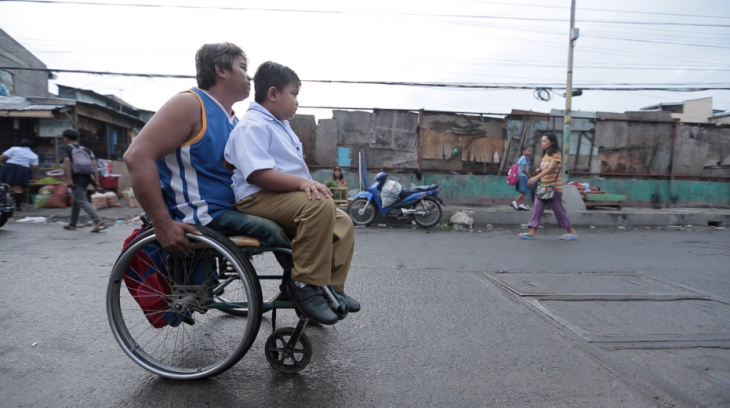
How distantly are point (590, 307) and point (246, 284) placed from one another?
9.46 feet

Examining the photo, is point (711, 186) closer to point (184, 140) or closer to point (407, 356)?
→ point (407, 356)

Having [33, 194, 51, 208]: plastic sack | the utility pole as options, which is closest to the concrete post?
the utility pole

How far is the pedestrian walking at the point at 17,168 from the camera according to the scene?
9.60 metres

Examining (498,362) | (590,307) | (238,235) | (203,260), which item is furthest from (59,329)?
(590,307)

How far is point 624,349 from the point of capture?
259 centimetres

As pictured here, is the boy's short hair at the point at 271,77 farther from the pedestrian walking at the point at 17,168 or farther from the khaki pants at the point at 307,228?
the pedestrian walking at the point at 17,168

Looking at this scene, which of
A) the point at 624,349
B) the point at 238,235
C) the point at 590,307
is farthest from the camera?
the point at 590,307

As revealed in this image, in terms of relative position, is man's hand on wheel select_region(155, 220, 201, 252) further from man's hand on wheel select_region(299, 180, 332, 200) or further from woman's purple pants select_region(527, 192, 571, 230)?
woman's purple pants select_region(527, 192, 571, 230)

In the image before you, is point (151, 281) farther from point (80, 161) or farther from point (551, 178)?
point (551, 178)

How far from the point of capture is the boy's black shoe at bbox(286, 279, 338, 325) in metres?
1.96

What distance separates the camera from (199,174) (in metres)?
2.10

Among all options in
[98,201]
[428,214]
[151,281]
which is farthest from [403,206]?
[98,201]

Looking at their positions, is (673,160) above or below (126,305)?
above

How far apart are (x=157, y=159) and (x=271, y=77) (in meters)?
0.72
